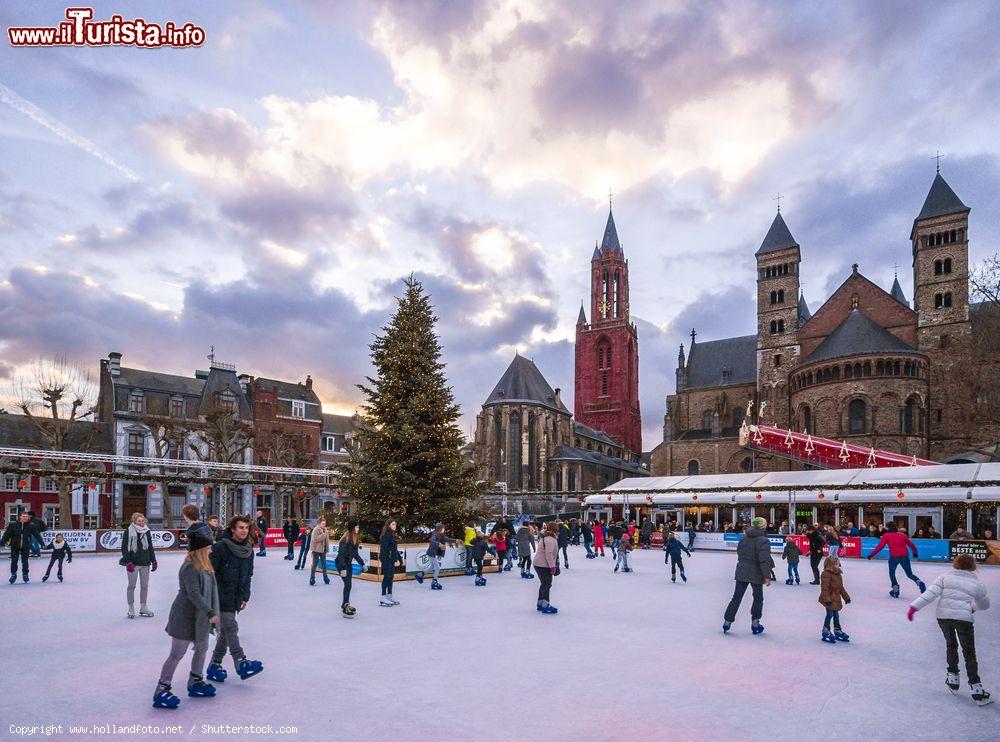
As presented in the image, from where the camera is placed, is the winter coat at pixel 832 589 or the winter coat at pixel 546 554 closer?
the winter coat at pixel 832 589

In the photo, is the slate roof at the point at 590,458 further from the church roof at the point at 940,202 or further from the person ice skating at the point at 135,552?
the person ice skating at the point at 135,552

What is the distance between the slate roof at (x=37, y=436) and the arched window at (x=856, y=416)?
56485 millimetres

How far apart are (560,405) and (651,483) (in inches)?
1778

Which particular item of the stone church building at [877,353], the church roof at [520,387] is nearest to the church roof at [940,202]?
the stone church building at [877,353]

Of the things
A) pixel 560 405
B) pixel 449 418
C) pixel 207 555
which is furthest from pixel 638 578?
pixel 560 405

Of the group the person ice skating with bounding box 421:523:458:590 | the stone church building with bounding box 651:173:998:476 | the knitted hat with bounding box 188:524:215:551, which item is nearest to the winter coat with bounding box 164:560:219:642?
the knitted hat with bounding box 188:524:215:551

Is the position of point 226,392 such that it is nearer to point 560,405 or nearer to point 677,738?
point 560,405

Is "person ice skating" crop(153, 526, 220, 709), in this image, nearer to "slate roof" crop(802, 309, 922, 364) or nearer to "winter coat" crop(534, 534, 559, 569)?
"winter coat" crop(534, 534, 559, 569)

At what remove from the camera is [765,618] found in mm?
12336

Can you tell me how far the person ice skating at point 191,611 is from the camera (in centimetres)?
625

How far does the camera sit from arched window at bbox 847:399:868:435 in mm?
52062

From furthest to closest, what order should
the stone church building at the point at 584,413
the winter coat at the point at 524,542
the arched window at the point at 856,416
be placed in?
1. the stone church building at the point at 584,413
2. the arched window at the point at 856,416
3. the winter coat at the point at 524,542

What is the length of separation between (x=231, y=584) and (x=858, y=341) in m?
56.8

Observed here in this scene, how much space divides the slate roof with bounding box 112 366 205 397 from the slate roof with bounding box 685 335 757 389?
173 ft
